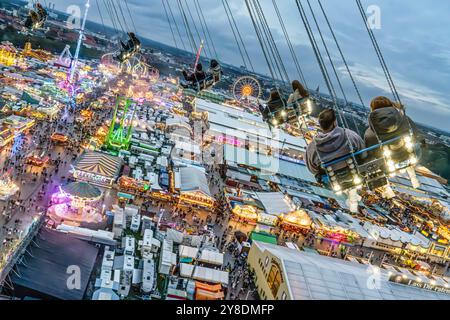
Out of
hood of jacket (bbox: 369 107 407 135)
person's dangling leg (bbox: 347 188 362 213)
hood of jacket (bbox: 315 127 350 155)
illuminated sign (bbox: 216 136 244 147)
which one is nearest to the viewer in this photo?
hood of jacket (bbox: 369 107 407 135)

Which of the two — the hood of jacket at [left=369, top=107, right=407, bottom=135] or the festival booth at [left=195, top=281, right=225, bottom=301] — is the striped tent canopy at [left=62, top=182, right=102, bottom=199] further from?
the hood of jacket at [left=369, top=107, right=407, bottom=135]

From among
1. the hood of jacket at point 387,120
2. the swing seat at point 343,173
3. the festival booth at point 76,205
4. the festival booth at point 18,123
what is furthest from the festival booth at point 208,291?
the festival booth at point 18,123

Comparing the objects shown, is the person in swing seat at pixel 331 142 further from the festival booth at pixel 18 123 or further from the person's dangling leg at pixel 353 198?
the festival booth at pixel 18 123

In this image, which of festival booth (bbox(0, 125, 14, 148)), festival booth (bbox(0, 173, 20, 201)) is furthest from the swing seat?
festival booth (bbox(0, 125, 14, 148))

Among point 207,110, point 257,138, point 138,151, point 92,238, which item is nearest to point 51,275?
point 92,238

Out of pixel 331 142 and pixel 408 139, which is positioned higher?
pixel 408 139

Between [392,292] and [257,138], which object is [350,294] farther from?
[257,138]

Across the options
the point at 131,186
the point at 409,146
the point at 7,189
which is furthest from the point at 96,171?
the point at 409,146

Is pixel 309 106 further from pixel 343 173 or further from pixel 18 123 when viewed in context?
pixel 18 123
